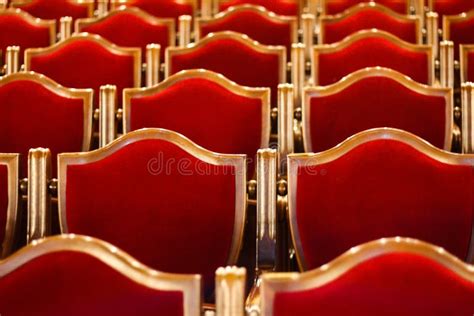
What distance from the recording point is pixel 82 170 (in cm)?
47

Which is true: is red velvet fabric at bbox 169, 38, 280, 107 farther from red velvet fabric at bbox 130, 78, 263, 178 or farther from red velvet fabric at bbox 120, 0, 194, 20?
red velvet fabric at bbox 120, 0, 194, 20

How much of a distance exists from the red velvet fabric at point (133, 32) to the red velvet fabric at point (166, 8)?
0.34 ft

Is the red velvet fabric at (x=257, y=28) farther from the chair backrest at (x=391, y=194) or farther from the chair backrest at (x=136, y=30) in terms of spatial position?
the chair backrest at (x=391, y=194)

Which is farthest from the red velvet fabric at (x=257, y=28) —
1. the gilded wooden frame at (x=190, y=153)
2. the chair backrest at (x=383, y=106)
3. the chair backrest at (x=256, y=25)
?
the gilded wooden frame at (x=190, y=153)

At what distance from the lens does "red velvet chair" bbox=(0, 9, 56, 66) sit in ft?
2.74

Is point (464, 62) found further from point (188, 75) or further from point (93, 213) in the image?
point (93, 213)

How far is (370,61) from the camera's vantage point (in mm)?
686

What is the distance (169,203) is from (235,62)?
0.26 m

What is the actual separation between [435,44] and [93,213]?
46 cm

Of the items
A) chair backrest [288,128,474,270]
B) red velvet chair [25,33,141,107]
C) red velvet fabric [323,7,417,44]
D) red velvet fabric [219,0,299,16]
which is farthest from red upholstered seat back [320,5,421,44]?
chair backrest [288,128,474,270]

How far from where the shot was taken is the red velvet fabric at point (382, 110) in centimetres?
58

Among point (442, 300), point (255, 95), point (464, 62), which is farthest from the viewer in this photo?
point (464, 62)

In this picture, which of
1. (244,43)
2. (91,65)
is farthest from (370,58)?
(91,65)

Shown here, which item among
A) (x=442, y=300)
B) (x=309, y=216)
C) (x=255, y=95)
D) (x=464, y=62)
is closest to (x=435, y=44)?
(x=464, y=62)
